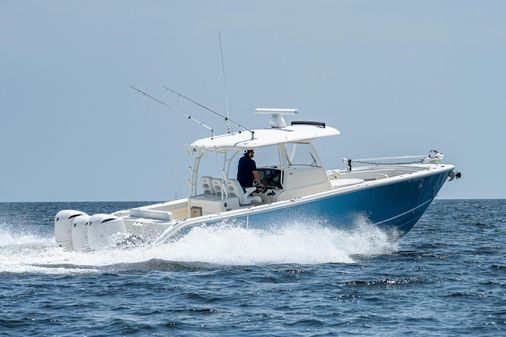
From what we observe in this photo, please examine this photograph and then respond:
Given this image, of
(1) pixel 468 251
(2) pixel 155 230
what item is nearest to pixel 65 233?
(2) pixel 155 230

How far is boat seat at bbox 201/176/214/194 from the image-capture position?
18.6 m

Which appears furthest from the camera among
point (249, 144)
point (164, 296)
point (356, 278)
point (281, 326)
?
point (249, 144)

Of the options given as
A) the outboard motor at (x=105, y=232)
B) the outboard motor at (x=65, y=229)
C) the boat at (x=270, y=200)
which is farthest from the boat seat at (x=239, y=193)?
the outboard motor at (x=65, y=229)

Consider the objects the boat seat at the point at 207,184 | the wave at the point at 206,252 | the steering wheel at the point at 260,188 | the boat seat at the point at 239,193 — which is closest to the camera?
the wave at the point at 206,252

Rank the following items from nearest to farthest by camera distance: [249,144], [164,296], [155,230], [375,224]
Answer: [164,296]
[155,230]
[249,144]
[375,224]

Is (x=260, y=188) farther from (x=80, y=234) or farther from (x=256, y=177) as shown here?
(x=80, y=234)

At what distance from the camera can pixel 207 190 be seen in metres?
18.7

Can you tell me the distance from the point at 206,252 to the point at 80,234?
2.15m

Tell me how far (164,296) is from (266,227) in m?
3.89

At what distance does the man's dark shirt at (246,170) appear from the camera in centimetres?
1820

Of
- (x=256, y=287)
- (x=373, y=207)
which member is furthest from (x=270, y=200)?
(x=256, y=287)

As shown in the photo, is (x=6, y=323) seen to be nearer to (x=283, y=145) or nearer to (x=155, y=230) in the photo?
(x=155, y=230)

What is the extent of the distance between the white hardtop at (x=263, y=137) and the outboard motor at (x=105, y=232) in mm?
2710

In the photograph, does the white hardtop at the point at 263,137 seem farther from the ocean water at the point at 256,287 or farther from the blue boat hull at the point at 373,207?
Answer: the ocean water at the point at 256,287
